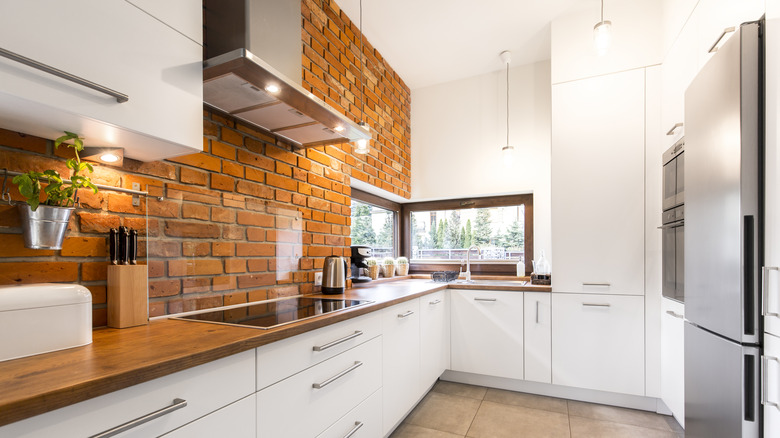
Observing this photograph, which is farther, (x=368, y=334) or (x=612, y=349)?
(x=612, y=349)

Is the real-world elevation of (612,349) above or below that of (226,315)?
below

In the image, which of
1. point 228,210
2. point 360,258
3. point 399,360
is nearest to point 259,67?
point 228,210

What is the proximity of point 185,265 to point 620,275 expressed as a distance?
2.62 m

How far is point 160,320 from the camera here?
1349mm

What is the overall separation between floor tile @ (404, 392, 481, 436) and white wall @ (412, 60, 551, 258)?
59.5 inches

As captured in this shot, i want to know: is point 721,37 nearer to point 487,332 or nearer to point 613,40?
point 613,40

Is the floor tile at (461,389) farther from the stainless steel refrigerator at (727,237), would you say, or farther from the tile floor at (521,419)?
the stainless steel refrigerator at (727,237)

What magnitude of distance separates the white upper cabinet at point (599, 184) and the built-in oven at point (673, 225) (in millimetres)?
190

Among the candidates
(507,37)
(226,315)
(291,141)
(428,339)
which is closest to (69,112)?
(226,315)

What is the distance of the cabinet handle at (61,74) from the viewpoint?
791mm

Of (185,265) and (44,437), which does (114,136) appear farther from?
(44,437)

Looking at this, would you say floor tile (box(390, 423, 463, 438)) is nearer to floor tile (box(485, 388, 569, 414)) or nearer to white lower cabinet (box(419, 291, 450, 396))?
white lower cabinet (box(419, 291, 450, 396))

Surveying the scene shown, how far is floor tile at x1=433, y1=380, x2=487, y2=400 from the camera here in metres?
2.69

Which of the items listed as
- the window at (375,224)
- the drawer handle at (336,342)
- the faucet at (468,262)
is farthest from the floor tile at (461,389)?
the drawer handle at (336,342)
